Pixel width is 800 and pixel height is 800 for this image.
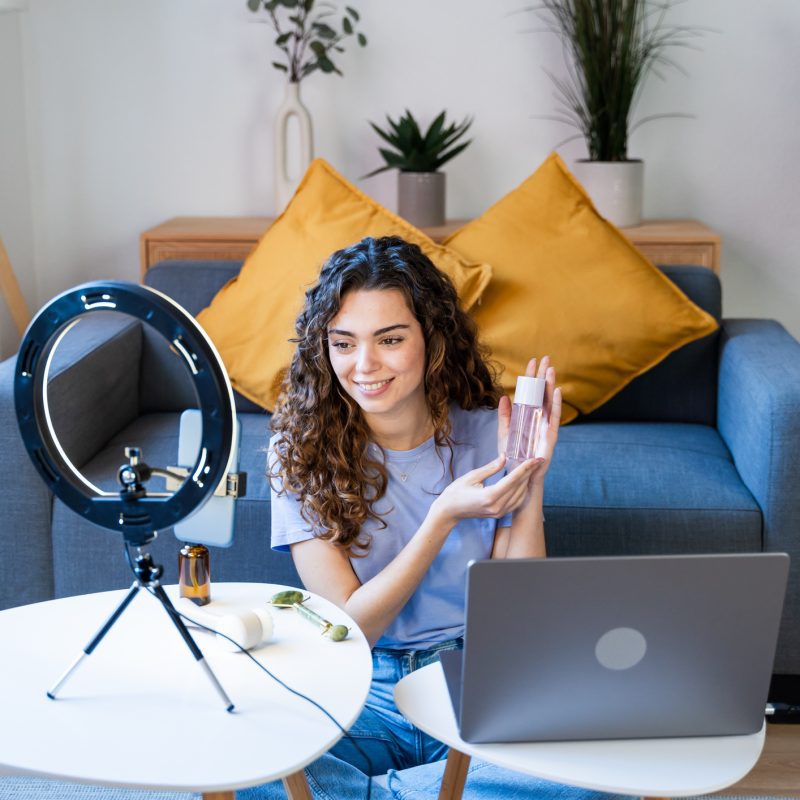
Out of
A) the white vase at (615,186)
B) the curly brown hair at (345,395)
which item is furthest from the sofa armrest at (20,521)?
the white vase at (615,186)

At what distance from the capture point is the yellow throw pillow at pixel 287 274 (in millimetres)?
2354

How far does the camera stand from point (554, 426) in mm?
1464

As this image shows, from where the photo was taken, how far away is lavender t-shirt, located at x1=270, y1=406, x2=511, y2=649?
1.54m

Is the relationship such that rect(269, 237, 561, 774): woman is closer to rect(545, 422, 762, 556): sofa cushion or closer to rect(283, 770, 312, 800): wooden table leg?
rect(283, 770, 312, 800): wooden table leg

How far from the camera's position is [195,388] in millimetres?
1078

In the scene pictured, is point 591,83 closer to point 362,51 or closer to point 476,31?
point 476,31

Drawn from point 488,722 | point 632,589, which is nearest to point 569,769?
point 488,722

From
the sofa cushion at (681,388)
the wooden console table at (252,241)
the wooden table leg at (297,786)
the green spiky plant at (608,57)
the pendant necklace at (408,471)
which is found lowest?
the wooden table leg at (297,786)

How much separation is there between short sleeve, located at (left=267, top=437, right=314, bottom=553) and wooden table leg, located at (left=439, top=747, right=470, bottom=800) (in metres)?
0.43

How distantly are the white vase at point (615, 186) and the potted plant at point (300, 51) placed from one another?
2.19 feet

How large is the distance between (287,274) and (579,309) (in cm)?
63

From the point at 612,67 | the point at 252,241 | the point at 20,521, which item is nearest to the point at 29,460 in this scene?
the point at 20,521

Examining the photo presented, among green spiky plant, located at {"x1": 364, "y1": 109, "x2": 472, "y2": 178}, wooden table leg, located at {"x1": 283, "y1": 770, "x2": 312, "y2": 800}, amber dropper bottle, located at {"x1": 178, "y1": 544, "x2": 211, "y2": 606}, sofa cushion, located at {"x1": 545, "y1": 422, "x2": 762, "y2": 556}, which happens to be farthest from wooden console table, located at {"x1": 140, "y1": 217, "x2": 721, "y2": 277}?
wooden table leg, located at {"x1": 283, "y1": 770, "x2": 312, "y2": 800}

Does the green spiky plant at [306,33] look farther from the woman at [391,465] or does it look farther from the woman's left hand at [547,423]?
the woman's left hand at [547,423]
